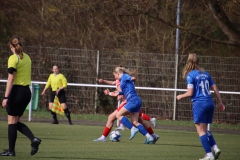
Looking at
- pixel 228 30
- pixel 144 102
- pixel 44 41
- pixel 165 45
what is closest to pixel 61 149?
pixel 228 30

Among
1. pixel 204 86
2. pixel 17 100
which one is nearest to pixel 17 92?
pixel 17 100

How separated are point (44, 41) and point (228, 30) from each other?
10723 mm

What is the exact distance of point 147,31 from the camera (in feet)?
94.9

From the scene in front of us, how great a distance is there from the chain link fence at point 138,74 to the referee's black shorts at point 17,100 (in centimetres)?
1430

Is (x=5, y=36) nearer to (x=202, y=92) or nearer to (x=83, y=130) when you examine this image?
(x=83, y=130)

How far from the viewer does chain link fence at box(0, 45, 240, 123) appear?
24.8 m

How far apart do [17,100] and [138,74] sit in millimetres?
15272

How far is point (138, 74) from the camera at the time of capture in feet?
85.5

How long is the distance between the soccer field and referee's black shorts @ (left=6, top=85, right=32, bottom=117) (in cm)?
76

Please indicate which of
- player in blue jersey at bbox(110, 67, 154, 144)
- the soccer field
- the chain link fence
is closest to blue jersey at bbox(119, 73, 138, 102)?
player in blue jersey at bbox(110, 67, 154, 144)

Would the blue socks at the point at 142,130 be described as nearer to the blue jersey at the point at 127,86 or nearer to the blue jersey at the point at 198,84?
the blue jersey at the point at 127,86

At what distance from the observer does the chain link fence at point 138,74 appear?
2478 cm

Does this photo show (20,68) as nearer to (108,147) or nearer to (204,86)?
(204,86)

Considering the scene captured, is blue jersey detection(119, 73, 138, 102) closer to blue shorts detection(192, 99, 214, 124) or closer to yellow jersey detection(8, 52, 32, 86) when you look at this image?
blue shorts detection(192, 99, 214, 124)
